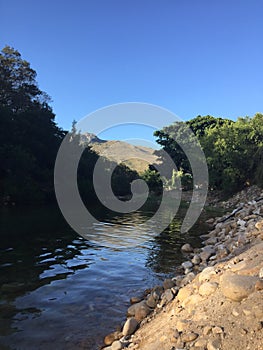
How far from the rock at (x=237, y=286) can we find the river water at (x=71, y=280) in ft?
6.64

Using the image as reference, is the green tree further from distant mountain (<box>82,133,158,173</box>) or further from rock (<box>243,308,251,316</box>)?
rock (<box>243,308,251,316</box>)

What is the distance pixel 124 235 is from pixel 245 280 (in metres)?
10.3

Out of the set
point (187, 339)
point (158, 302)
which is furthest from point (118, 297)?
point (187, 339)

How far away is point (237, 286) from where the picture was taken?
3.60 m

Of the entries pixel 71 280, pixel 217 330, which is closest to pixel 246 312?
pixel 217 330

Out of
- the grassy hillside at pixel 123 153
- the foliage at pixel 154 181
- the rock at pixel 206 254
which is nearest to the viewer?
the rock at pixel 206 254

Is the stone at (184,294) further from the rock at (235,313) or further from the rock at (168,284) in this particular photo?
the rock at (235,313)

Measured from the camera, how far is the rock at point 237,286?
3510mm

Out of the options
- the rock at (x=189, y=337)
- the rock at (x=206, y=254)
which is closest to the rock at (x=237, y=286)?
the rock at (x=189, y=337)

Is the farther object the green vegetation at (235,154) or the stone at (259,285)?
the green vegetation at (235,154)

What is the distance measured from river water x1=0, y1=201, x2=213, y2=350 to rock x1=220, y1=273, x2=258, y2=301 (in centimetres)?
202

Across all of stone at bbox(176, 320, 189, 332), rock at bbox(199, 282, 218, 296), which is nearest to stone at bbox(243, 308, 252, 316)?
stone at bbox(176, 320, 189, 332)

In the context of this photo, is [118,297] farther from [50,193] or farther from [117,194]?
[117,194]

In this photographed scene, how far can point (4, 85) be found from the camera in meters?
38.2
